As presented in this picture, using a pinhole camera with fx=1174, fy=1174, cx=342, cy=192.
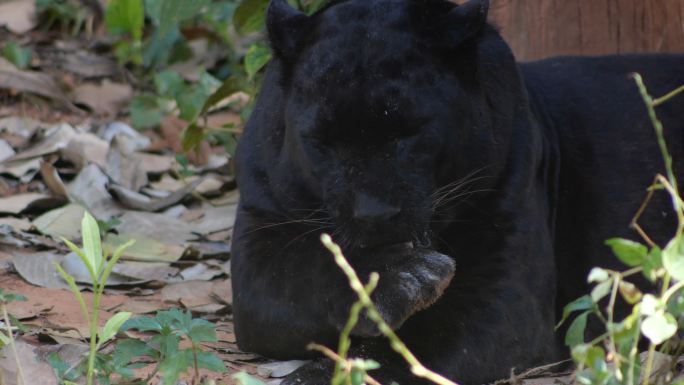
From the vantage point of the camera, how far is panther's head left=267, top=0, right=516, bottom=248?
126 inches

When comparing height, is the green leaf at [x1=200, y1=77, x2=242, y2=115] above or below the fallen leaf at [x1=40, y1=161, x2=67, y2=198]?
above

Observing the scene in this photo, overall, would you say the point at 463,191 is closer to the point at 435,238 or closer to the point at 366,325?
the point at 435,238

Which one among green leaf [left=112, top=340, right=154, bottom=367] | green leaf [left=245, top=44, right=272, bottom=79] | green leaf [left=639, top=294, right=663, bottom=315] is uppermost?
green leaf [left=639, top=294, right=663, bottom=315]

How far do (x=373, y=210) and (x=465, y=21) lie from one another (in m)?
0.76

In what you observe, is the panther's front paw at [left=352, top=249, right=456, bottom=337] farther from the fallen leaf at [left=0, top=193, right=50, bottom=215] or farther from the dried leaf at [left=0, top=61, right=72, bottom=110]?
the dried leaf at [left=0, top=61, right=72, bottom=110]

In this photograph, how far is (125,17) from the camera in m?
8.01

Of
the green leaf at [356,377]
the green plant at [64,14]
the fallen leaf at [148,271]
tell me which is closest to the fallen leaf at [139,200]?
the fallen leaf at [148,271]

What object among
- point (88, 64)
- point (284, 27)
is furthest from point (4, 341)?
point (88, 64)

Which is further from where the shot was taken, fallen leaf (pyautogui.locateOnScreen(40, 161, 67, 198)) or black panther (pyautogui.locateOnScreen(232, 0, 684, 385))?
fallen leaf (pyautogui.locateOnScreen(40, 161, 67, 198))

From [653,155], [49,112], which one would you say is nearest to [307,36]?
[653,155]

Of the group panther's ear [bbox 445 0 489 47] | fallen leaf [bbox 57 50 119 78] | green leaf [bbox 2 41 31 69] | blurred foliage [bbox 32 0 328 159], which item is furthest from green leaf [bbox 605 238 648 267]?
fallen leaf [bbox 57 50 119 78]

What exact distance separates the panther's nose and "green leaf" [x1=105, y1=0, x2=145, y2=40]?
5.15 m

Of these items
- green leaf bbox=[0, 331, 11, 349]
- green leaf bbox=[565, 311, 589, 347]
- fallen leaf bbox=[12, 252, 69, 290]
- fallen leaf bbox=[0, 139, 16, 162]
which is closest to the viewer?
green leaf bbox=[565, 311, 589, 347]

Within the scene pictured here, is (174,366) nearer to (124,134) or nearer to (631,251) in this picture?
(631,251)
